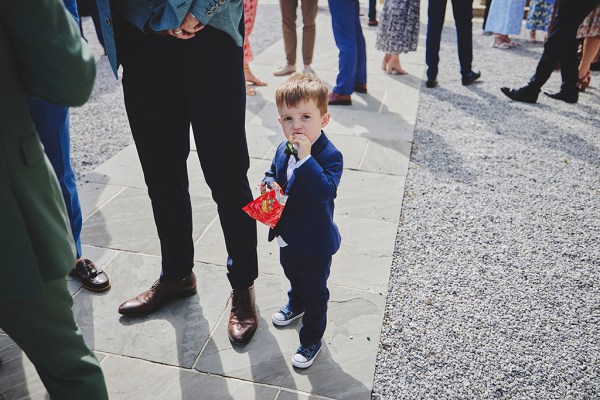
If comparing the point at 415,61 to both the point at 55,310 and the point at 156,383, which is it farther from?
the point at 55,310

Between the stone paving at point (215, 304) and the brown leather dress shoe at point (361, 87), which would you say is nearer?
the stone paving at point (215, 304)

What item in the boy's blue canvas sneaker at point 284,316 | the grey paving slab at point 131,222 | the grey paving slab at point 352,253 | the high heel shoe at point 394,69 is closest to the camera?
the boy's blue canvas sneaker at point 284,316

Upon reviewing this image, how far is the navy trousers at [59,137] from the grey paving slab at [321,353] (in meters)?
1.01

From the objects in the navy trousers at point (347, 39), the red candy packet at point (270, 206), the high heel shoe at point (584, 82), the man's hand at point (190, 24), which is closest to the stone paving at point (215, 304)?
the red candy packet at point (270, 206)

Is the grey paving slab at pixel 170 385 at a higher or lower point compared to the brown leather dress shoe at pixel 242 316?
lower

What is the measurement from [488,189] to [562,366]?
1.71 metres

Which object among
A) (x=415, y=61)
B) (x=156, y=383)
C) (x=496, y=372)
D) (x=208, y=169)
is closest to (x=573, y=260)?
(x=496, y=372)

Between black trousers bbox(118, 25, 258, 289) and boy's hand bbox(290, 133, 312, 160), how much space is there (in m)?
0.38

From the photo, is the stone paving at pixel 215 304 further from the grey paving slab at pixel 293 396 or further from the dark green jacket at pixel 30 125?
the dark green jacket at pixel 30 125

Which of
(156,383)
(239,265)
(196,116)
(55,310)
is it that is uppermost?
(196,116)

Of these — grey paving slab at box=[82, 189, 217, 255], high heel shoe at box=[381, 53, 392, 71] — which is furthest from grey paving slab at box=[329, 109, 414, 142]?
grey paving slab at box=[82, 189, 217, 255]

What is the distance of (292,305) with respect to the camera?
2.43 metres

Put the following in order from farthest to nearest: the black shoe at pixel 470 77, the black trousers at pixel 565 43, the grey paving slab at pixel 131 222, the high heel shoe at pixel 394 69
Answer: the high heel shoe at pixel 394 69 → the black shoe at pixel 470 77 → the black trousers at pixel 565 43 → the grey paving slab at pixel 131 222

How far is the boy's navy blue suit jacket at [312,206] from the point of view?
1.85 m
